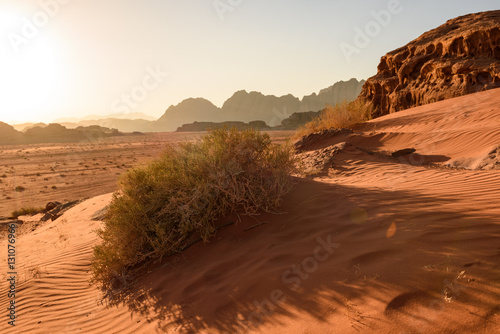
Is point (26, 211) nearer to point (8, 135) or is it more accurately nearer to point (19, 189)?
point (19, 189)

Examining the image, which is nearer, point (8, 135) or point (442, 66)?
point (442, 66)

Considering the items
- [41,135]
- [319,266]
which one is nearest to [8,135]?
[41,135]

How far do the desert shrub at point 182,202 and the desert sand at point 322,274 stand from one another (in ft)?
A: 0.73

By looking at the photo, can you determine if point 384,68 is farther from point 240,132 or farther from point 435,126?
point 240,132

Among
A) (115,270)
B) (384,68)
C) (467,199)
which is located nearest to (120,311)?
(115,270)

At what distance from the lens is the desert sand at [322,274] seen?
206 centimetres

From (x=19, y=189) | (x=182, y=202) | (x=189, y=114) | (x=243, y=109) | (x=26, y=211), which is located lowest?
(x=26, y=211)

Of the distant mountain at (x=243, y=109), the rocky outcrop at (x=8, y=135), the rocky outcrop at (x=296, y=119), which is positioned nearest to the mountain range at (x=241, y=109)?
the distant mountain at (x=243, y=109)

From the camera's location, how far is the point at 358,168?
296 inches

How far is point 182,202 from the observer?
13.1 ft

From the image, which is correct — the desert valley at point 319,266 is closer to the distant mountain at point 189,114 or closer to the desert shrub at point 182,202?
the desert shrub at point 182,202

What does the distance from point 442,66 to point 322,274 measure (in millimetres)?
13813

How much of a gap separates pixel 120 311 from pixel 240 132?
301 centimetres

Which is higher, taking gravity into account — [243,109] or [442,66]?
[243,109]
